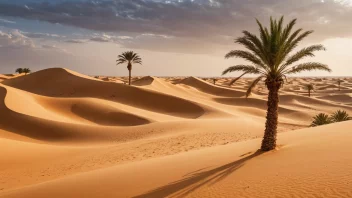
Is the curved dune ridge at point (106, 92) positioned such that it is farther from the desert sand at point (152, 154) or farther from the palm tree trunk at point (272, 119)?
the palm tree trunk at point (272, 119)

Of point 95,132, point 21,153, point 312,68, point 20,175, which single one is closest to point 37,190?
point 20,175

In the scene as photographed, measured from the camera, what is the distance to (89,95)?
4819 centimetres

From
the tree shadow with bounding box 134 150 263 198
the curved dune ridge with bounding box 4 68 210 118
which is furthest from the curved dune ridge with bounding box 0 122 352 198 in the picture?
the curved dune ridge with bounding box 4 68 210 118

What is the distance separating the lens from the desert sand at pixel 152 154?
9766mm

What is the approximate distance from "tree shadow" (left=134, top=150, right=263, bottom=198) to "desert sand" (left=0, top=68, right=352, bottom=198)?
35 mm

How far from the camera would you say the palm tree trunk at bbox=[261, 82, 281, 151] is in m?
14.6

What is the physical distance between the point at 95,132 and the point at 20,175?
11768 mm

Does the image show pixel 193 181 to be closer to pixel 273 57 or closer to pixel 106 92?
pixel 273 57

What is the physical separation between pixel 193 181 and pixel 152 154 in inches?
379

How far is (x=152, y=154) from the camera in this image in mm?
20047

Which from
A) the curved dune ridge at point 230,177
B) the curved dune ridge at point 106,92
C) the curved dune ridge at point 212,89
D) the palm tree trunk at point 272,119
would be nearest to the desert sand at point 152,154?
the curved dune ridge at point 230,177

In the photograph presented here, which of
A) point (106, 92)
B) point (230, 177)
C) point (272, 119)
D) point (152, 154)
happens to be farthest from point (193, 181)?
point (106, 92)

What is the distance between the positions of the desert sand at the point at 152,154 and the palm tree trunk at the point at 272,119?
551 mm

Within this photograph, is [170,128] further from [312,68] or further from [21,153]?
[312,68]
